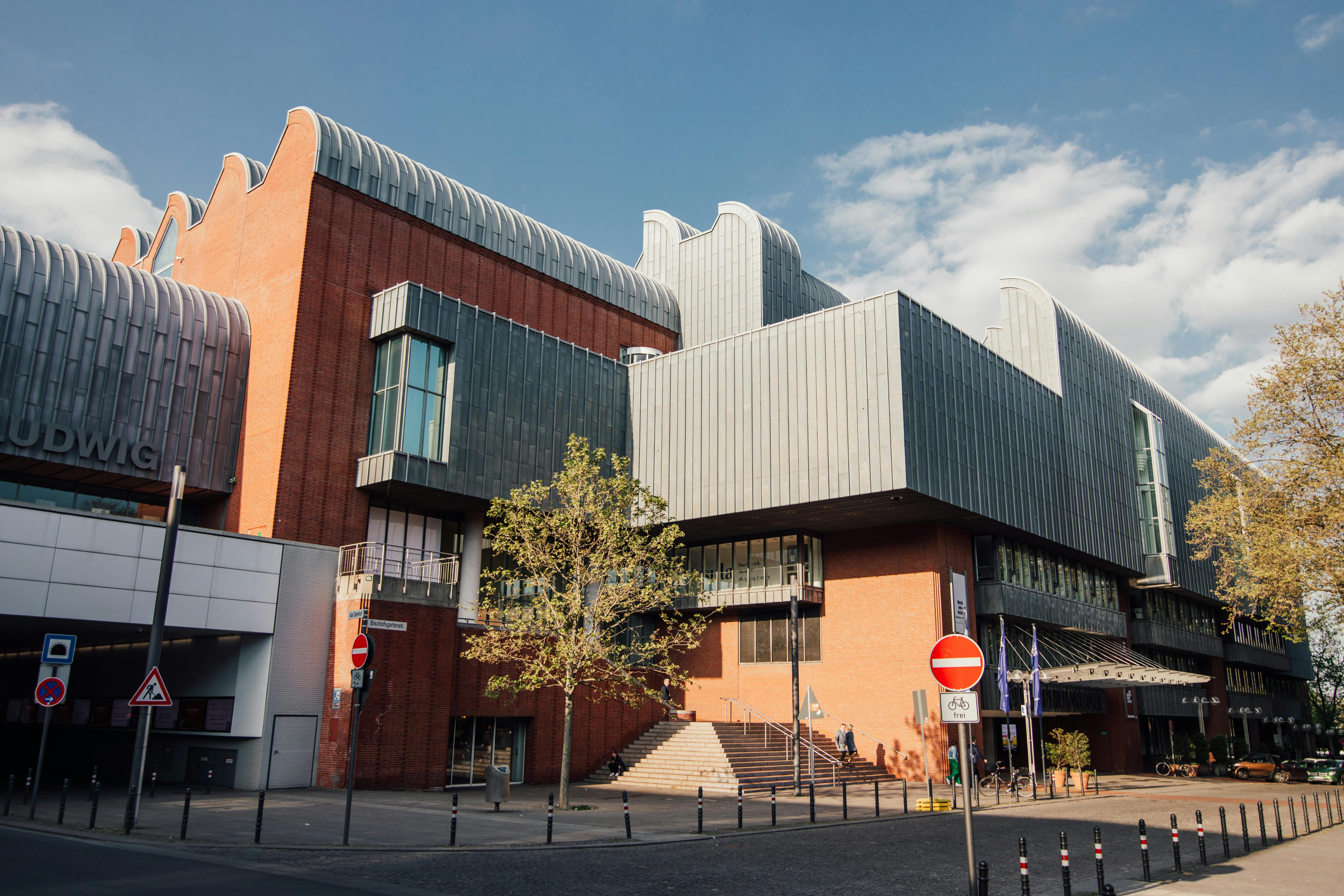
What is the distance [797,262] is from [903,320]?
1626 cm

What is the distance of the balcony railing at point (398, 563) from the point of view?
103 ft

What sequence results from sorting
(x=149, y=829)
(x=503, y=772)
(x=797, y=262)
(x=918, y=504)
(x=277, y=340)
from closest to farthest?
(x=149, y=829)
(x=503, y=772)
(x=277, y=340)
(x=918, y=504)
(x=797, y=262)

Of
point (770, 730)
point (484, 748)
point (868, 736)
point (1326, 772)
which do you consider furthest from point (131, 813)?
point (1326, 772)

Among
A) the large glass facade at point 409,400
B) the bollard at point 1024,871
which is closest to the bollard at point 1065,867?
the bollard at point 1024,871

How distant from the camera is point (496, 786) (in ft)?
79.5

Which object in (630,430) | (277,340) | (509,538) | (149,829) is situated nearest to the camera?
(149,829)

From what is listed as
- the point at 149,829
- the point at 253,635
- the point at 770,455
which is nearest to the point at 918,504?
the point at 770,455

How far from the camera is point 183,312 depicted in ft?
110

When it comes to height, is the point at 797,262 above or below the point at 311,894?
above

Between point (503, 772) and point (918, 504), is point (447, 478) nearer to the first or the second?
point (503, 772)

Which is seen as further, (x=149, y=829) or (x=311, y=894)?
(x=149, y=829)

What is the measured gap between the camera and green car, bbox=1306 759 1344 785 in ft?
149

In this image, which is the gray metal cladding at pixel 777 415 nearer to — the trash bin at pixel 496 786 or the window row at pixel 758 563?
the window row at pixel 758 563

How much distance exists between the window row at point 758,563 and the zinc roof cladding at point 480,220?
13087 mm
